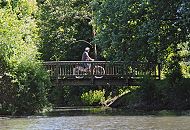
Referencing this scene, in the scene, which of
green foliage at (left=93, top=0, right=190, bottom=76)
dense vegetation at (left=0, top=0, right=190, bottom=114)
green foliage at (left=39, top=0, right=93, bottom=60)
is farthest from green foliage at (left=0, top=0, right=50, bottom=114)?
green foliage at (left=39, top=0, right=93, bottom=60)

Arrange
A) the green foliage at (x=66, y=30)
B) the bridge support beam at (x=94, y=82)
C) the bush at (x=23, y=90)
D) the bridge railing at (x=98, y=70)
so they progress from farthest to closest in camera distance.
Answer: the green foliage at (x=66, y=30) → the bridge support beam at (x=94, y=82) → the bridge railing at (x=98, y=70) → the bush at (x=23, y=90)

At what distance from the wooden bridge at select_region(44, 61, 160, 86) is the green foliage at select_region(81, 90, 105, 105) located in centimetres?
539

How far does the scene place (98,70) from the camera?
26.3 meters

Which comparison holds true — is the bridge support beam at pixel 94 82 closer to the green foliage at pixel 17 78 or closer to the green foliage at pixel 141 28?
the green foliage at pixel 141 28

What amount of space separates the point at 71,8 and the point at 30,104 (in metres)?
16.6

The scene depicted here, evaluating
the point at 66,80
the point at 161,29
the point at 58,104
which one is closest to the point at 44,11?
the point at 58,104

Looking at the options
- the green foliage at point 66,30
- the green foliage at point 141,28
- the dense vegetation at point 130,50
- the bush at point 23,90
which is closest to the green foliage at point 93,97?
the green foliage at point 66,30

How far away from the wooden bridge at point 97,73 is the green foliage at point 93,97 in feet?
17.7

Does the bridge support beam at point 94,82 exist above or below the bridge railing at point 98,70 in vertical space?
below

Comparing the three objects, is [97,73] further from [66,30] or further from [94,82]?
[66,30]

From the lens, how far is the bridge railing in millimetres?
25895

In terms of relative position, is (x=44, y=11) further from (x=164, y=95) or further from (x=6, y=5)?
(x=164, y=95)

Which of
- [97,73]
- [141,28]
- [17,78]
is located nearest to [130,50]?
[141,28]

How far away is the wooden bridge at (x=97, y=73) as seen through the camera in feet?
85.3
